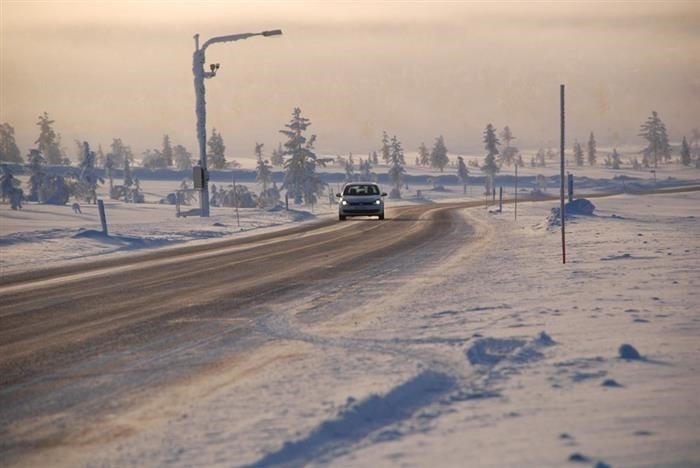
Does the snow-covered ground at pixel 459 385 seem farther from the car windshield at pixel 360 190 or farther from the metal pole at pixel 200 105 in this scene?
the car windshield at pixel 360 190

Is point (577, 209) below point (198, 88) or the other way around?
below

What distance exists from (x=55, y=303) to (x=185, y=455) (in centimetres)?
863

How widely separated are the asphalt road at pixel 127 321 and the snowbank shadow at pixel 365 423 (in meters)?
1.56

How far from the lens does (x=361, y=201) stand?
42688 millimetres

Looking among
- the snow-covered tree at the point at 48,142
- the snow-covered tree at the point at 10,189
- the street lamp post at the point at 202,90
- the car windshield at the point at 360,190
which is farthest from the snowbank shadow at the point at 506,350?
the snow-covered tree at the point at 48,142

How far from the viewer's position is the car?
42156mm

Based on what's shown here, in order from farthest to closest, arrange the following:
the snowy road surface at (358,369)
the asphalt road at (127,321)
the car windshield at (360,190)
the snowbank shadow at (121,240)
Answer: the car windshield at (360,190)
the snowbank shadow at (121,240)
the asphalt road at (127,321)
the snowy road surface at (358,369)

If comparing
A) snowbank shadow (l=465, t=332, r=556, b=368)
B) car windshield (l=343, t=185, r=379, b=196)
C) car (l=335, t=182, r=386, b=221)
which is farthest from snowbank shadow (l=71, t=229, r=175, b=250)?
snowbank shadow (l=465, t=332, r=556, b=368)

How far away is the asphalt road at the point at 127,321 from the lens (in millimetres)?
7047

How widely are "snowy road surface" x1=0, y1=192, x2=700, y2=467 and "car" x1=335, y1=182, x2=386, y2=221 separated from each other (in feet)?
82.7

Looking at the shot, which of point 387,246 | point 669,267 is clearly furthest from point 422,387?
point 387,246

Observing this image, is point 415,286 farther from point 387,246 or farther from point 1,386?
point 387,246

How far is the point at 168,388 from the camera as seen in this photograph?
7.52 m

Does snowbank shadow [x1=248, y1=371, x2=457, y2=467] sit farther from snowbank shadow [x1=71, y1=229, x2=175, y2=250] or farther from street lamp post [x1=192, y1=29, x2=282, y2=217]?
street lamp post [x1=192, y1=29, x2=282, y2=217]
